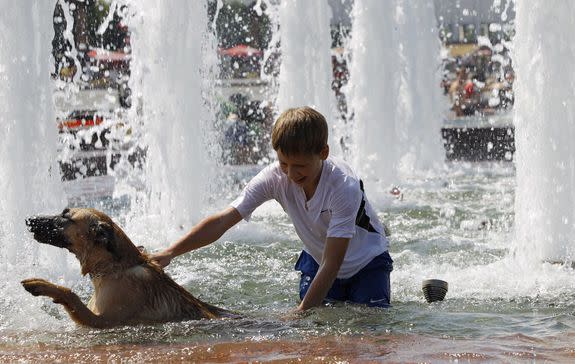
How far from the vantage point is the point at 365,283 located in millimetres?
5676

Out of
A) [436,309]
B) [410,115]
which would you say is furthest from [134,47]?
[410,115]

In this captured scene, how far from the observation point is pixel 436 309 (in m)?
6.62

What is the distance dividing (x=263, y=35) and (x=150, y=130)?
106ft

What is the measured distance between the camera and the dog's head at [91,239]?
5.55 m

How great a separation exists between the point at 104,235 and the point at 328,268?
3.92 feet

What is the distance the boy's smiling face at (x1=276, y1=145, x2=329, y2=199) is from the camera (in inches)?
200

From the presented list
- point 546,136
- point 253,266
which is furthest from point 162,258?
point 546,136

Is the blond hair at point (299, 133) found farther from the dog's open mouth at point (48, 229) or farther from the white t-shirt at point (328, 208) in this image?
the dog's open mouth at point (48, 229)

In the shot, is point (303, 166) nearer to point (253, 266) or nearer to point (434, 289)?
point (434, 289)

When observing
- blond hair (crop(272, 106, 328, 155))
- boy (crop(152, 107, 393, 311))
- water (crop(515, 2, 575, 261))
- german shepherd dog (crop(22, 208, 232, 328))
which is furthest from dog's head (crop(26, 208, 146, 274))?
water (crop(515, 2, 575, 261))

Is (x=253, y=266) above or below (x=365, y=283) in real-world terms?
below

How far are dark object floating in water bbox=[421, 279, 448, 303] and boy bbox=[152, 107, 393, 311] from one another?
1015 mm

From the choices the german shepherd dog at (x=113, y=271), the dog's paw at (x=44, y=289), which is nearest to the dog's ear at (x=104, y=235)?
the german shepherd dog at (x=113, y=271)

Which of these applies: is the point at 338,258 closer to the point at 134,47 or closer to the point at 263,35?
the point at 134,47
